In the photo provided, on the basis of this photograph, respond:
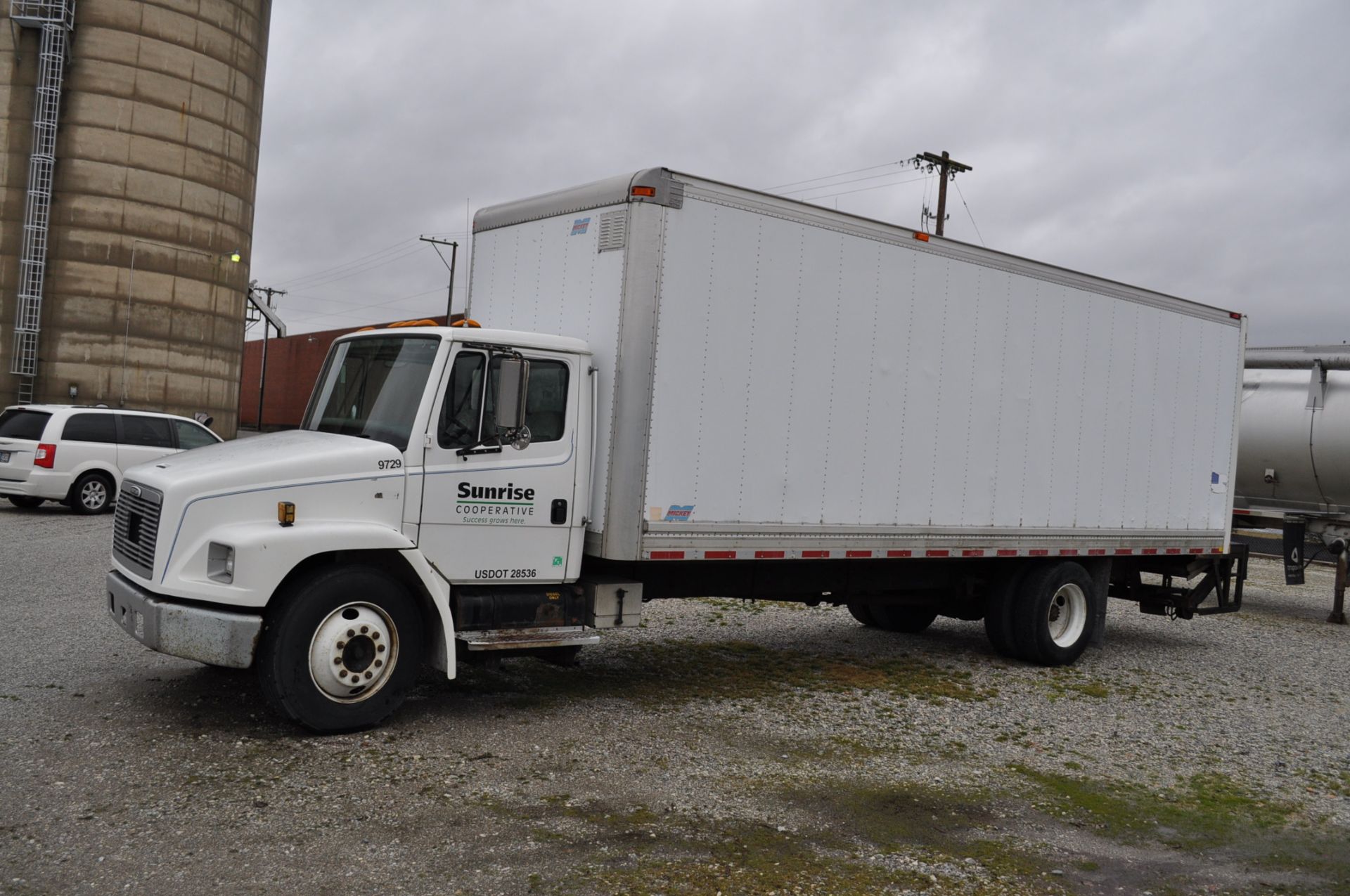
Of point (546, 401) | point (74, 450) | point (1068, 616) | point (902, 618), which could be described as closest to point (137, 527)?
point (546, 401)

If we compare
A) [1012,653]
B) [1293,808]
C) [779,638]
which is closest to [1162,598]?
[1012,653]

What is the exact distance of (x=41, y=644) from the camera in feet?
28.1

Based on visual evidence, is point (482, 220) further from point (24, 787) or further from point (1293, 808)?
point (1293, 808)

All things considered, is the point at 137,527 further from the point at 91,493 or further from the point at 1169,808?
the point at 91,493

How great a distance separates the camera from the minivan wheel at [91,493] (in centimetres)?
1778

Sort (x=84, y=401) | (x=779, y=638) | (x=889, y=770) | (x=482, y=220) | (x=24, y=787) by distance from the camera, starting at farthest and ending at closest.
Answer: (x=84, y=401), (x=779, y=638), (x=482, y=220), (x=889, y=770), (x=24, y=787)

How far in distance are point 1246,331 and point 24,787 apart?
11613 millimetres

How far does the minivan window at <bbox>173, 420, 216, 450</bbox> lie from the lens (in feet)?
61.7

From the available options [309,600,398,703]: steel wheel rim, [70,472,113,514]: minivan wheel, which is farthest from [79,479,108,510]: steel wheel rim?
[309,600,398,703]: steel wheel rim

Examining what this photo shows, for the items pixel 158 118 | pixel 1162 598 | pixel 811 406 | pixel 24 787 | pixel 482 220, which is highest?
pixel 158 118

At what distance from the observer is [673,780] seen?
624cm

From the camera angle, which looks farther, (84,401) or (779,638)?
(84,401)

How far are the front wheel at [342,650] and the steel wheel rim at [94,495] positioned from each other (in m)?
13.5

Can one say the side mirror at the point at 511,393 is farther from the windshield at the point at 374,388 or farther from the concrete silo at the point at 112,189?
the concrete silo at the point at 112,189
